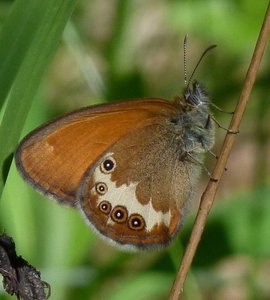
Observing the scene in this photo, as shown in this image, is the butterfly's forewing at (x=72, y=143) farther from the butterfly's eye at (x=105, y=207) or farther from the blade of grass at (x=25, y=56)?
the blade of grass at (x=25, y=56)

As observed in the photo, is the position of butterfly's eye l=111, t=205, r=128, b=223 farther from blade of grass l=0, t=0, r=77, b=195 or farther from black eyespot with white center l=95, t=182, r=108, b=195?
blade of grass l=0, t=0, r=77, b=195

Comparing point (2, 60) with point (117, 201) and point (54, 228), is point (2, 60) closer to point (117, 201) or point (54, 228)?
point (117, 201)

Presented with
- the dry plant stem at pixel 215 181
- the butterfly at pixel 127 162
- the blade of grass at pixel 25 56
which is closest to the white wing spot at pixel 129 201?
the butterfly at pixel 127 162

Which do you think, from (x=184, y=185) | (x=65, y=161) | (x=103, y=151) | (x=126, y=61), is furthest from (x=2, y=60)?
(x=126, y=61)

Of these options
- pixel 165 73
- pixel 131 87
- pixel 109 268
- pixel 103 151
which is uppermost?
pixel 165 73

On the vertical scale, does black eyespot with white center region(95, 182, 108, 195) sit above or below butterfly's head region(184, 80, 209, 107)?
below

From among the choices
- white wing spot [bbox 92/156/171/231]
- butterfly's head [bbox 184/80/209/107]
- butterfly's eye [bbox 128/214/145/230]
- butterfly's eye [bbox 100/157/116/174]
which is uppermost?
butterfly's head [bbox 184/80/209/107]

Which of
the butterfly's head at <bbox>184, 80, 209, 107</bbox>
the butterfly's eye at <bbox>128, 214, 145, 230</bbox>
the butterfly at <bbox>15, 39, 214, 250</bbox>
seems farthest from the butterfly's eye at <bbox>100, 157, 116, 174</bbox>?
the butterfly's head at <bbox>184, 80, 209, 107</bbox>
